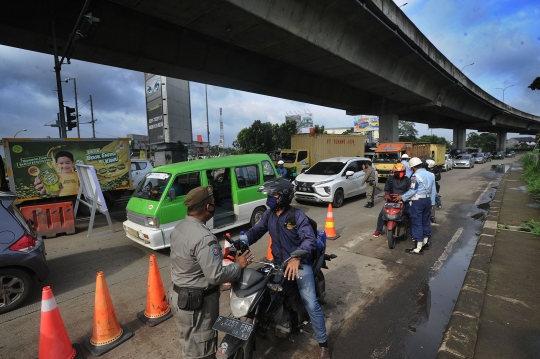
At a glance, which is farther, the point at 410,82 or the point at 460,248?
the point at 410,82

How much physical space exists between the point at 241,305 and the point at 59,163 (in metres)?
9.51

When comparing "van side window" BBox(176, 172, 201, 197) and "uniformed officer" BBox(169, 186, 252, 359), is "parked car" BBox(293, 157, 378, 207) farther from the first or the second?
"uniformed officer" BBox(169, 186, 252, 359)

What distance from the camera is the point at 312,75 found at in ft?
52.4

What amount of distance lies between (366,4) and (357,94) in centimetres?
1087

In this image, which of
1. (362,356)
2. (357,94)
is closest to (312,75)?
→ (357,94)

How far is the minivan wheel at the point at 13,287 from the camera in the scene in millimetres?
3767

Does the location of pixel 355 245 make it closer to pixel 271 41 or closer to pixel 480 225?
pixel 480 225

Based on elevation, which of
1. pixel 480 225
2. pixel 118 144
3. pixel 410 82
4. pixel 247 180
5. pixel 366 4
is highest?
pixel 366 4

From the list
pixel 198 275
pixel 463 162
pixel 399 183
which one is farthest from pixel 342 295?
pixel 463 162

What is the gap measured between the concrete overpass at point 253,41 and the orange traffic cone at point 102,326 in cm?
717

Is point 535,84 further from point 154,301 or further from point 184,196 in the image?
point 154,301

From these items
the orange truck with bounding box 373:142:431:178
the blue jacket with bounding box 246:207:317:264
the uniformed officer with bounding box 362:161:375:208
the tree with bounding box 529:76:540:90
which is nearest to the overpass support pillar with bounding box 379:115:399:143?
the orange truck with bounding box 373:142:431:178

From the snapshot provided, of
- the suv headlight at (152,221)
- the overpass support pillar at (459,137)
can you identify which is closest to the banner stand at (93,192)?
the suv headlight at (152,221)

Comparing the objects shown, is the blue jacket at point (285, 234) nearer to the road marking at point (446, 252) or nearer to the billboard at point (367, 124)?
the road marking at point (446, 252)
